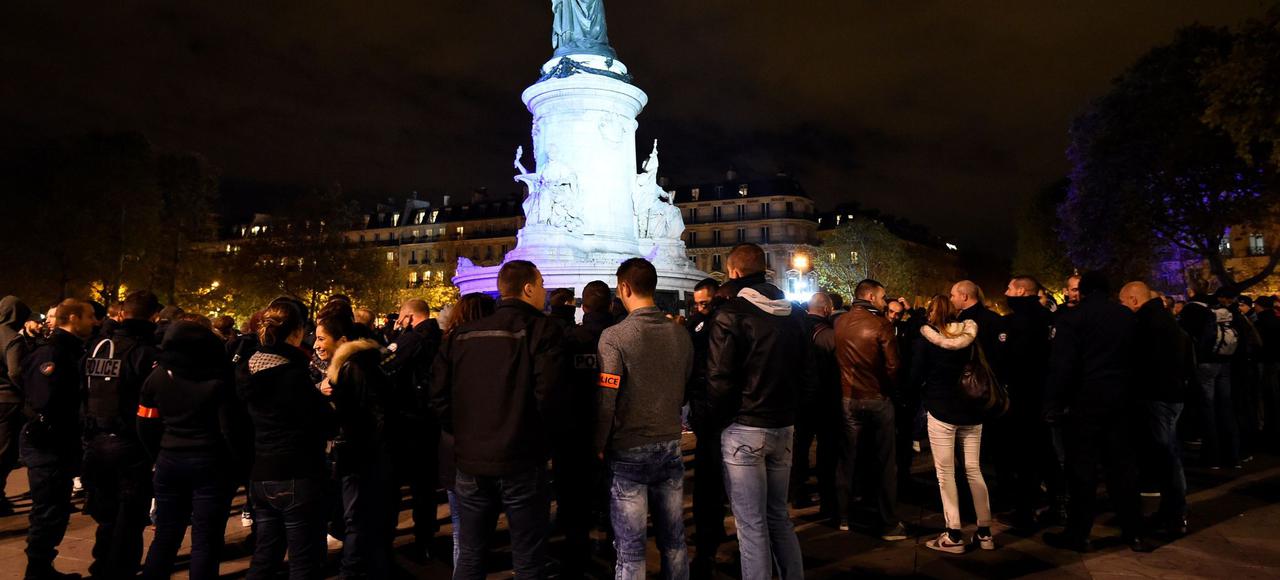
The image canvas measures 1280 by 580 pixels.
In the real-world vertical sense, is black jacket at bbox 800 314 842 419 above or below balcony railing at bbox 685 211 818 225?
below

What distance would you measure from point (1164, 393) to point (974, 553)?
2245 millimetres

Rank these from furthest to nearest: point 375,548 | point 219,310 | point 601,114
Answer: point 219,310, point 601,114, point 375,548

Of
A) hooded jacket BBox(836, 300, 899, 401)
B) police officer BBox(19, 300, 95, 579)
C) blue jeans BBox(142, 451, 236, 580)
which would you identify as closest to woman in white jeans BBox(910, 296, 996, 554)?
hooded jacket BBox(836, 300, 899, 401)

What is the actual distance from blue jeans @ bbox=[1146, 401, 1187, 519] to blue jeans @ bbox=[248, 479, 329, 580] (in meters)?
6.57

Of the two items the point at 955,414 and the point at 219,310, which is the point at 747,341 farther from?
the point at 219,310

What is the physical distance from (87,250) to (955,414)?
120 feet

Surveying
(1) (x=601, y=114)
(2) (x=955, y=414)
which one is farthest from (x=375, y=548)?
(1) (x=601, y=114)

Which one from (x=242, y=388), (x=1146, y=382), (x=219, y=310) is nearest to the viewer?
(x=242, y=388)

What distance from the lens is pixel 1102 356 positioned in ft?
19.4

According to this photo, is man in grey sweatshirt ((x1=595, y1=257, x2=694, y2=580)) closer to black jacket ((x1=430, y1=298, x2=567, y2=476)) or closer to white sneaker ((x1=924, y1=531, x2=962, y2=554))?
black jacket ((x1=430, y1=298, x2=567, y2=476))

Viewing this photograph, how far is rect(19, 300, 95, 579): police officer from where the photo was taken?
5.59 metres

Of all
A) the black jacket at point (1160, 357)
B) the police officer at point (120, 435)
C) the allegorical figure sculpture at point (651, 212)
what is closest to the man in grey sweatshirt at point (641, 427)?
the police officer at point (120, 435)

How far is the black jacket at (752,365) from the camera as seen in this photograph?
4.46m

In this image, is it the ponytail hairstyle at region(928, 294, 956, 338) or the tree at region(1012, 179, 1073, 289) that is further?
the tree at region(1012, 179, 1073, 289)
